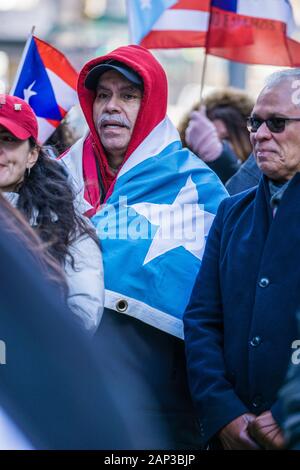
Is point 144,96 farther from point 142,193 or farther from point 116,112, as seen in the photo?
point 142,193

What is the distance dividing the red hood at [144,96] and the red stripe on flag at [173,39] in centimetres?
156

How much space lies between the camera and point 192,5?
19.3 feet

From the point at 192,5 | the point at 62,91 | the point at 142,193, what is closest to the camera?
the point at 142,193

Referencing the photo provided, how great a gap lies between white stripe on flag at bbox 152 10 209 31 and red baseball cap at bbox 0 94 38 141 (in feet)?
7.11

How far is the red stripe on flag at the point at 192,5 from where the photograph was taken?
19.1 feet

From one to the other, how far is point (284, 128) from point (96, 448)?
1850mm

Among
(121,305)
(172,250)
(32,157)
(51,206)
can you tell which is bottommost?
(121,305)

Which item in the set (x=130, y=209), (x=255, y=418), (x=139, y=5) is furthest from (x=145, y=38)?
(x=255, y=418)

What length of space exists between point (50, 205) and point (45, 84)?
1943 millimetres

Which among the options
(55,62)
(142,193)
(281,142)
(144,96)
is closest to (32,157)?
(142,193)

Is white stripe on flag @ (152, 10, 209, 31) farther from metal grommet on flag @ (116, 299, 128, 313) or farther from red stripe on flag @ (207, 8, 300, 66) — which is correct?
metal grommet on flag @ (116, 299, 128, 313)

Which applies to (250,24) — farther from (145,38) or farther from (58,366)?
(58,366)

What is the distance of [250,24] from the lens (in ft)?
19.0

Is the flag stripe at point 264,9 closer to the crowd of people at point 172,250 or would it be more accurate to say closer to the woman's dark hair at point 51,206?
the crowd of people at point 172,250
